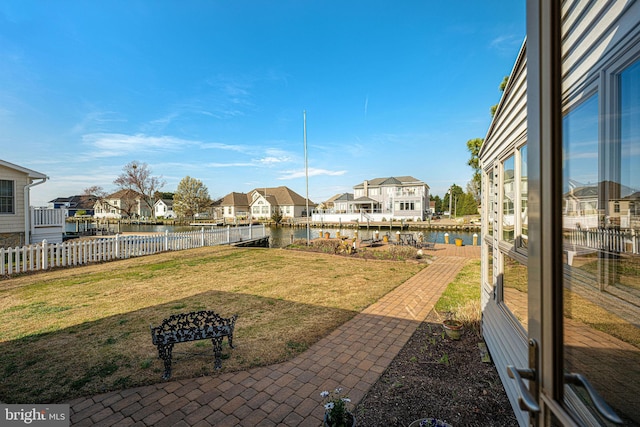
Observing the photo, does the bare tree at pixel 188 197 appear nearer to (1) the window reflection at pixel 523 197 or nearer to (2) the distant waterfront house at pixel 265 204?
(2) the distant waterfront house at pixel 265 204

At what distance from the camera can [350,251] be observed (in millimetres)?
13203

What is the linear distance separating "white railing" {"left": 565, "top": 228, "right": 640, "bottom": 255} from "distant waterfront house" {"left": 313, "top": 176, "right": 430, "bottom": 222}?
39089mm

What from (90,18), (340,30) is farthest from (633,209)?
(340,30)

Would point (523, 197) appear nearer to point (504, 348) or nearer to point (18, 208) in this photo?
point (504, 348)

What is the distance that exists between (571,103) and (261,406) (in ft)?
11.3

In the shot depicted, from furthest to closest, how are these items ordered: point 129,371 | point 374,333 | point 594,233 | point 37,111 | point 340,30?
point 37,111 < point 340,30 < point 374,333 < point 129,371 < point 594,233

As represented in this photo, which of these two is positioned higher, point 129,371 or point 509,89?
point 509,89

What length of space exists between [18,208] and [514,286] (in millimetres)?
17907

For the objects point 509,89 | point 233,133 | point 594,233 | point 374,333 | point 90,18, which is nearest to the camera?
point 594,233

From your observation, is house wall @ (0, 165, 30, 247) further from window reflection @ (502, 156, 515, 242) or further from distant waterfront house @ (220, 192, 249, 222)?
distant waterfront house @ (220, 192, 249, 222)

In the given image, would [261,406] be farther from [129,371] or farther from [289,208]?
[289,208]

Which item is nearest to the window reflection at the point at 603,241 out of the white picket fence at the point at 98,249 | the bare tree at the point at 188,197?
the white picket fence at the point at 98,249

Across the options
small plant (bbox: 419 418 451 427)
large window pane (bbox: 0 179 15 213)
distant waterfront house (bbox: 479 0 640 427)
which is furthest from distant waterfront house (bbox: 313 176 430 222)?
distant waterfront house (bbox: 479 0 640 427)

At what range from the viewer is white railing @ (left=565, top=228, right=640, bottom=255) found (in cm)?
99
